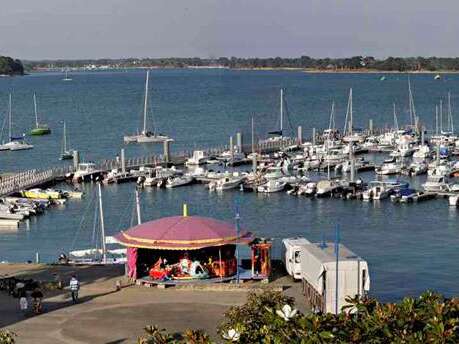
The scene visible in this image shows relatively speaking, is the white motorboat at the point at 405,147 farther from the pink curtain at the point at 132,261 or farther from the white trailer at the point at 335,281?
the white trailer at the point at 335,281

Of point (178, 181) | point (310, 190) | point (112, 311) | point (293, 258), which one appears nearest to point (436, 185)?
point (310, 190)

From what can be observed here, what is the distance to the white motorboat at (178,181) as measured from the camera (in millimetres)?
72875

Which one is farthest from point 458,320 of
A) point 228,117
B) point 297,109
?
point 297,109

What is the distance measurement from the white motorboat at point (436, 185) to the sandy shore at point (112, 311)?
36.9 meters

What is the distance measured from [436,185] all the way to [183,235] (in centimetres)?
3913

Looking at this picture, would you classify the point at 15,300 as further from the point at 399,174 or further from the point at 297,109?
the point at 297,109

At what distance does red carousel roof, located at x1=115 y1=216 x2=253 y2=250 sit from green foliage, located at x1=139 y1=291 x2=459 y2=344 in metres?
15.0

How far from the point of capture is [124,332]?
84.8 feet

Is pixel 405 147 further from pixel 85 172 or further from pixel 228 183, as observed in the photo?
pixel 85 172

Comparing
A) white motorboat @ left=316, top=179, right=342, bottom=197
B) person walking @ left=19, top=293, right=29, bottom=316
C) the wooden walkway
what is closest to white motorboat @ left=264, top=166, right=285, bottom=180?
white motorboat @ left=316, top=179, right=342, bottom=197

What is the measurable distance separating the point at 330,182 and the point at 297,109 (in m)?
110

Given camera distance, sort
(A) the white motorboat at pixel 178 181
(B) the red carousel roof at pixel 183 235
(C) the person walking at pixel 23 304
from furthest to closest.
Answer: (A) the white motorboat at pixel 178 181 < (B) the red carousel roof at pixel 183 235 < (C) the person walking at pixel 23 304

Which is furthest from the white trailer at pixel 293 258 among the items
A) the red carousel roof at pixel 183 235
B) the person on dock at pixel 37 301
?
the person on dock at pixel 37 301

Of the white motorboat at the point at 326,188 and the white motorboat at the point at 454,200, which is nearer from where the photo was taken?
the white motorboat at the point at 454,200
